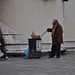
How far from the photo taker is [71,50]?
72.8 feet

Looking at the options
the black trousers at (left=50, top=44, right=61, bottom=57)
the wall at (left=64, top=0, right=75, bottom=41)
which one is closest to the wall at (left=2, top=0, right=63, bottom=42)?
the black trousers at (left=50, top=44, right=61, bottom=57)

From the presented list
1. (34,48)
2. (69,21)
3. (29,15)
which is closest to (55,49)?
(34,48)

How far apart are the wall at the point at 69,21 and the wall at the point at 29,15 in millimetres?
5267

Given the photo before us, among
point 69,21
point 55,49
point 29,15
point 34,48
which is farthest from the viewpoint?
point 69,21

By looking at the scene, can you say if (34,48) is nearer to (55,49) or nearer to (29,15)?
(55,49)

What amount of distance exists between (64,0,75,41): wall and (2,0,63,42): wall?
17.3ft

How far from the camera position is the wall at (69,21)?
23.3 m

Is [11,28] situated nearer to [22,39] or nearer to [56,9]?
[22,39]

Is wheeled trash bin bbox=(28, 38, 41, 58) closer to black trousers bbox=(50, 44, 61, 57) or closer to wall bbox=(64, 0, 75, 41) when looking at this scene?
black trousers bbox=(50, 44, 61, 57)

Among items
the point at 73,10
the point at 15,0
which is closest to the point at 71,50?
the point at 73,10

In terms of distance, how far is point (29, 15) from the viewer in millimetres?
17766

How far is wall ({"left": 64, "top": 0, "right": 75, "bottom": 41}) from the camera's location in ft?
76.3

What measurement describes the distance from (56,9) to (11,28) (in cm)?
257

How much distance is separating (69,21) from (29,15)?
20.4 feet
